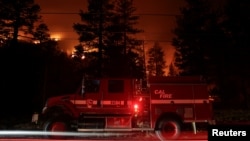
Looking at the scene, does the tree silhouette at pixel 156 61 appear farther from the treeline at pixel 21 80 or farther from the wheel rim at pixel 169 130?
the wheel rim at pixel 169 130

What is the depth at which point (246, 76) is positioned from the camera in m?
41.8

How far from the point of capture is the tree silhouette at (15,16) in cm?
4453

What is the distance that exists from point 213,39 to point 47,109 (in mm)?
29834

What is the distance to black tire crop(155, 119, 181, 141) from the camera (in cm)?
1652

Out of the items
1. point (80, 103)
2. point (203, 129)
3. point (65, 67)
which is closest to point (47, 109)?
point (80, 103)

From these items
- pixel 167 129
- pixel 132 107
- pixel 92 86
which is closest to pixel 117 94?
pixel 132 107

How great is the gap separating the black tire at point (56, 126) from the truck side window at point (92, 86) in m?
1.77

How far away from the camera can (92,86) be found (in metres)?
17.0

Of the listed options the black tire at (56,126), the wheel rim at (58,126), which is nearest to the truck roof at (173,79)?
the black tire at (56,126)

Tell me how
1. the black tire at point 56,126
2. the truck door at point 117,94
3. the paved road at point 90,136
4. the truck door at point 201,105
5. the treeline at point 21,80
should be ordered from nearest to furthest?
the black tire at point 56,126 < the truck door at point 201,105 < the truck door at point 117,94 < the paved road at point 90,136 < the treeline at point 21,80

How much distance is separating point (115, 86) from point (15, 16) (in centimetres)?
3174

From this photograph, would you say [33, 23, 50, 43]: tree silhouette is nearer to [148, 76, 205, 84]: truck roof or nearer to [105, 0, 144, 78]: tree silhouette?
[105, 0, 144, 78]: tree silhouette

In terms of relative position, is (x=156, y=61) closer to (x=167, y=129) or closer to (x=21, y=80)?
(x=21, y=80)

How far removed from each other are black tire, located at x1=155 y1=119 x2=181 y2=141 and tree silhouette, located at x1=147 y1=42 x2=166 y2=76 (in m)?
85.0
